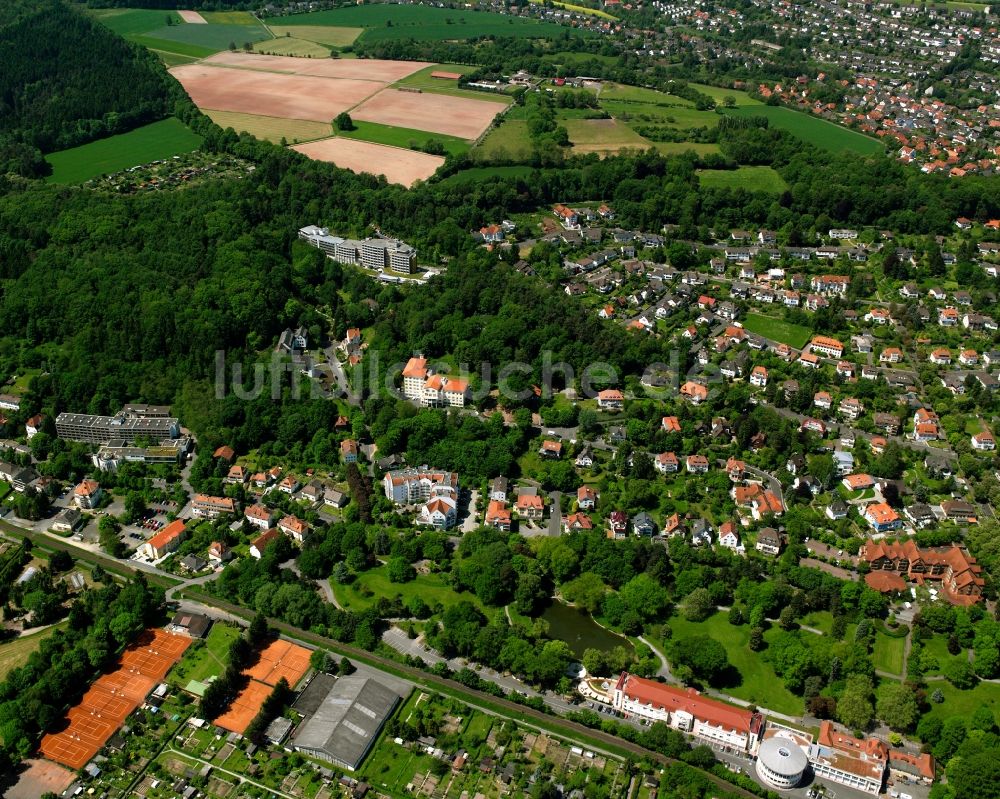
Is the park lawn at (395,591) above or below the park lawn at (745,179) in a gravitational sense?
below

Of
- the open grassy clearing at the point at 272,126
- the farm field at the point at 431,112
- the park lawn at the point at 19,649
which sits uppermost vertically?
the farm field at the point at 431,112

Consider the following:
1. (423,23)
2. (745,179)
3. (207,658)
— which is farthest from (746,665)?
(423,23)

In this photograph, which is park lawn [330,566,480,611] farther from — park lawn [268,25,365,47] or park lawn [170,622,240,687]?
park lawn [268,25,365,47]

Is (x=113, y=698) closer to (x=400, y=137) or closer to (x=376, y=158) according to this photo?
(x=376, y=158)

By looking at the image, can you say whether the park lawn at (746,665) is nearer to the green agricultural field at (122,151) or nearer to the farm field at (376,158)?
the farm field at (376,158)

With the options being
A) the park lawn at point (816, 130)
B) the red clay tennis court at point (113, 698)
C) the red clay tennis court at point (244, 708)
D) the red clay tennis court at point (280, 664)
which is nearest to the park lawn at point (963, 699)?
the red clay tennis court at point (280, 664)

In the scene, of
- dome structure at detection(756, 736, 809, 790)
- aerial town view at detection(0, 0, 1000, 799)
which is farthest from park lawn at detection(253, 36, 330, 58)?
dome structure at detection(756, 736, 809, 790)
